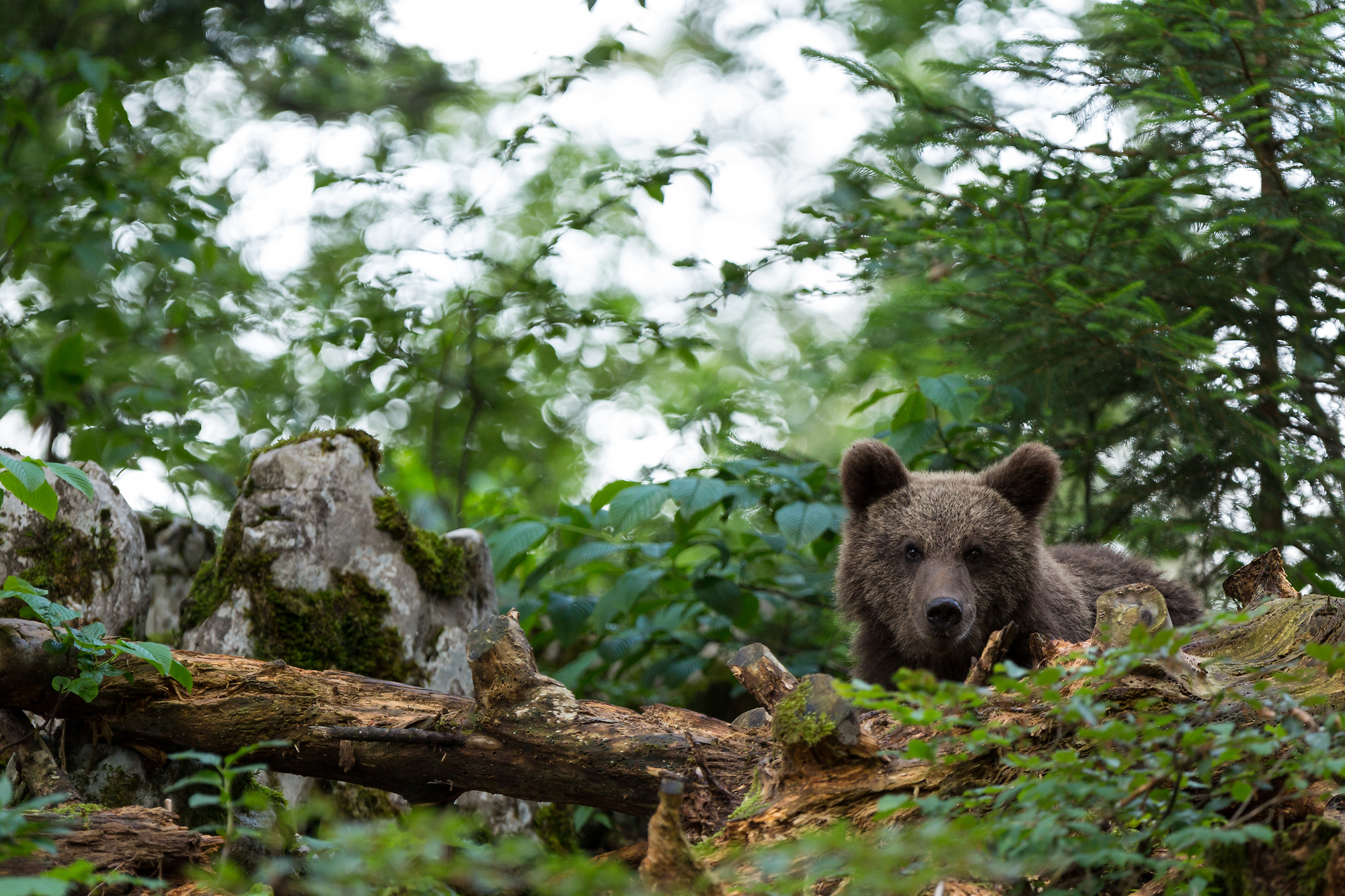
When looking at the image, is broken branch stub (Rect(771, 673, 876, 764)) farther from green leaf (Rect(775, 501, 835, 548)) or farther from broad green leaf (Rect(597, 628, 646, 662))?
broad green leaf (Rect(597, 628, 646, 662))

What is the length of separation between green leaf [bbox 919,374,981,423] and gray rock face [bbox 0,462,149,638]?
13.6 ft

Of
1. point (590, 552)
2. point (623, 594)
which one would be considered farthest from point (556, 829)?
point (590, 552)

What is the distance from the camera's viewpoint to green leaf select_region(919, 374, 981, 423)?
5.35 meters

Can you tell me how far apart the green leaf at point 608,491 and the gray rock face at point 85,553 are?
2359mm

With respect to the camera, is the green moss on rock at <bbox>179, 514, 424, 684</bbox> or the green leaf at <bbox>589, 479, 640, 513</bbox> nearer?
the green moss on rock at <bbox>179, 514, 424, 684</bbox>

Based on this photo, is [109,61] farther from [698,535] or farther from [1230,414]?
[1230,414]

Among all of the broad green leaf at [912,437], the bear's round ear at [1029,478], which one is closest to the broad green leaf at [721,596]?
the broad green leaf at [912,437]

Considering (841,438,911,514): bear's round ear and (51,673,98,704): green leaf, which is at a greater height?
(841,438,911,514): bear's round ear

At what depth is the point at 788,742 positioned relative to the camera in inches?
108

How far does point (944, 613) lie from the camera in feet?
14.3

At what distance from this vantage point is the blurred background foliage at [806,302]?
211 inches

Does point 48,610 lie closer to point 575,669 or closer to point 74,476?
point 74,476

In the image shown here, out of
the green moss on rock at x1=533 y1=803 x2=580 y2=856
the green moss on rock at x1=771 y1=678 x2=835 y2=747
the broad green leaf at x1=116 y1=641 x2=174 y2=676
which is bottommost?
the green moss on rock at x1=533 y1=803 x2=580 y2=856

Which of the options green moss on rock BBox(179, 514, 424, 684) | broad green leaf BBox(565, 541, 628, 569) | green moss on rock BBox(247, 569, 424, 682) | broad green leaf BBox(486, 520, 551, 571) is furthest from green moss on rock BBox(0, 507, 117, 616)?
broad green leaf BBox(565, 541, 628, 569)
